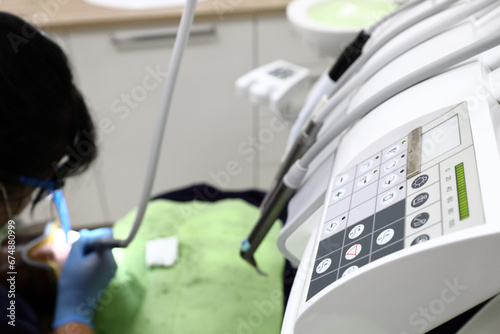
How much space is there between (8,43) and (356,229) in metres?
0.57

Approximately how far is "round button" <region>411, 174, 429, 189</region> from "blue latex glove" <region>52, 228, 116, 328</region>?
0.72 m

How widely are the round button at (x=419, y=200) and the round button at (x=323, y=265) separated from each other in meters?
0.08

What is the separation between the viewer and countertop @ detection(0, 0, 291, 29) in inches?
55.9

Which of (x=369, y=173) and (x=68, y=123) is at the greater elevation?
(x=369, y=173)

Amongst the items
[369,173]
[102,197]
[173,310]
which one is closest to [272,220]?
[369,173]

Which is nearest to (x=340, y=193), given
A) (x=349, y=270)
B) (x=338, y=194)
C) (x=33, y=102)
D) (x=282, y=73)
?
(x=338, y=194)

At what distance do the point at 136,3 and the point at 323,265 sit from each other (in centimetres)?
153

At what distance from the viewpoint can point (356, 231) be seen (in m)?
0.38

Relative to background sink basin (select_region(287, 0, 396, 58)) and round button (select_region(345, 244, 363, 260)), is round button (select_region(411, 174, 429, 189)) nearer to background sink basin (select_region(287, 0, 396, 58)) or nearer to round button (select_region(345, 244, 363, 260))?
round button (select_region(345, 244, 363, 260))

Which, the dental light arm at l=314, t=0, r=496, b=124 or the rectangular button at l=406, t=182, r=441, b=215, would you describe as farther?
the dental light arm at l=314, t=0, r=496, b=124

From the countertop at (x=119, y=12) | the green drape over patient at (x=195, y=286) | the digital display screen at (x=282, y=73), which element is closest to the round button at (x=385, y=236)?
the green drape over patient at (x=195, y=286)

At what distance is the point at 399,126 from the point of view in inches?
16.8

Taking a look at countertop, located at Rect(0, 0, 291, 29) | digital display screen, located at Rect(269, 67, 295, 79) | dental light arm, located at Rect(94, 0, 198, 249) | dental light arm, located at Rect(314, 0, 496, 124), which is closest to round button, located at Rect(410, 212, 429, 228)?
dental light arm, located at Rect(314, 0, 496, 124)

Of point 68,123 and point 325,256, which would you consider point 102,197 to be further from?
point 325,256
